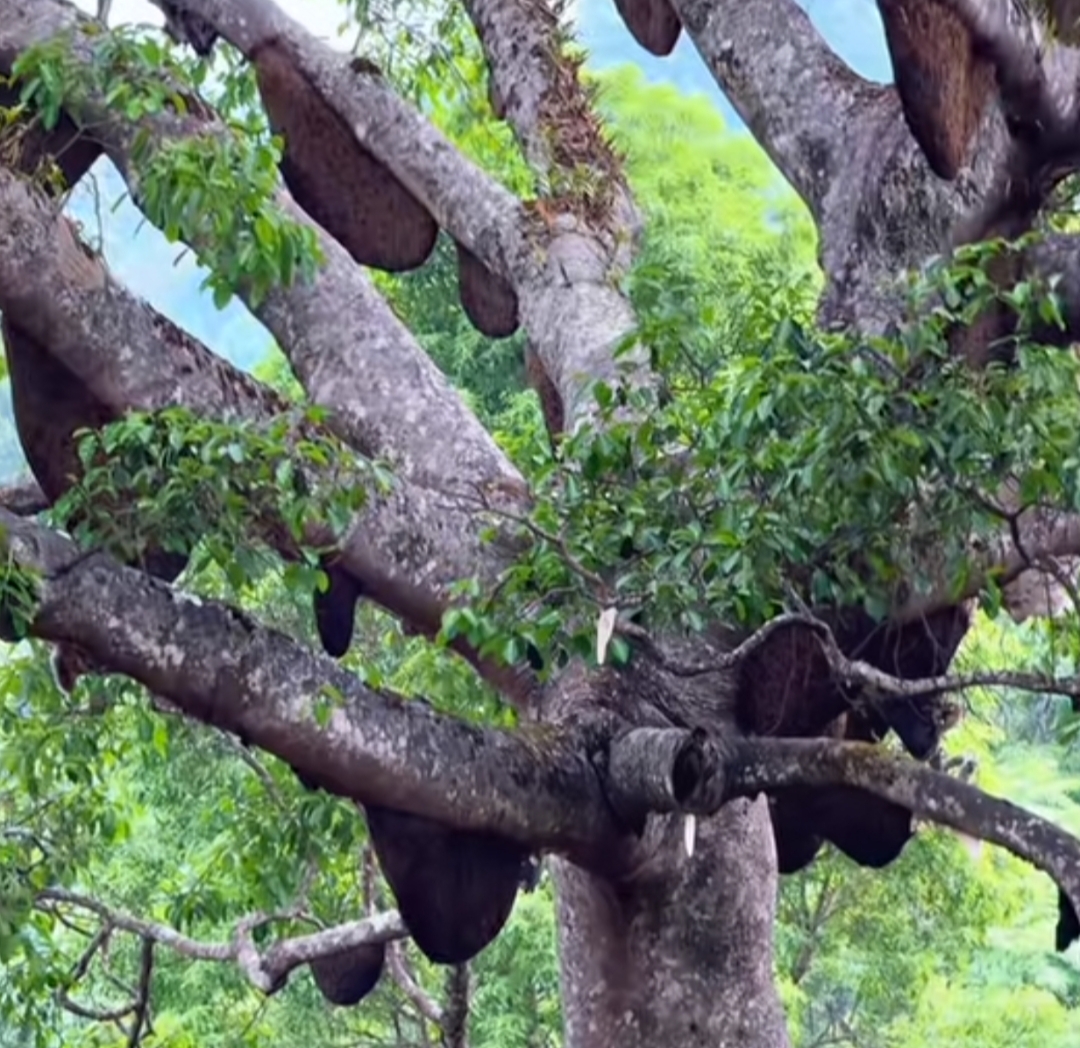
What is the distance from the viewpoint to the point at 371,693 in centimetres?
420

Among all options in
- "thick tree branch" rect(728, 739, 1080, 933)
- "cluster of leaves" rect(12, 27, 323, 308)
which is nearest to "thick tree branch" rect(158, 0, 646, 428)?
"cluster of leaves" rect(12, 27, 323, 308)

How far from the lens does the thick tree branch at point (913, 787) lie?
3746mm

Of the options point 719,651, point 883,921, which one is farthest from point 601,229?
point 883,921

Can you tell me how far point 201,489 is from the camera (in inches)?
148

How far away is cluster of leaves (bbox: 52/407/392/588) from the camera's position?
3.73 metres

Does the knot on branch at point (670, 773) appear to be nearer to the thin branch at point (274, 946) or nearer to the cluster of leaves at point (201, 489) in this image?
the cluster of leaves at point (201, 489)

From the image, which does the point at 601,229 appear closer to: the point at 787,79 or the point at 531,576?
the point at 787,79

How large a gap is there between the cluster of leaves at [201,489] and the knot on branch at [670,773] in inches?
32.6

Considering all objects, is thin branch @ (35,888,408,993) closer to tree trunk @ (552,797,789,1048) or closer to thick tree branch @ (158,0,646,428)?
tree trunk @ (552,797,789,1048)

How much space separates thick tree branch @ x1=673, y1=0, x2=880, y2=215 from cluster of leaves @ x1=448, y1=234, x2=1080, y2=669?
1.17 metres

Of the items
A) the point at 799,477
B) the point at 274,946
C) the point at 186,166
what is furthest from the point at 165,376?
the point at 274,946

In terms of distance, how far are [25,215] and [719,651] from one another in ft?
6.25

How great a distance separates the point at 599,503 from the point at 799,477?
2.01 feet

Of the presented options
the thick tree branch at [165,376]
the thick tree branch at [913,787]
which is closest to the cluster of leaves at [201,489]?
the thick tree branch at [165,376]
